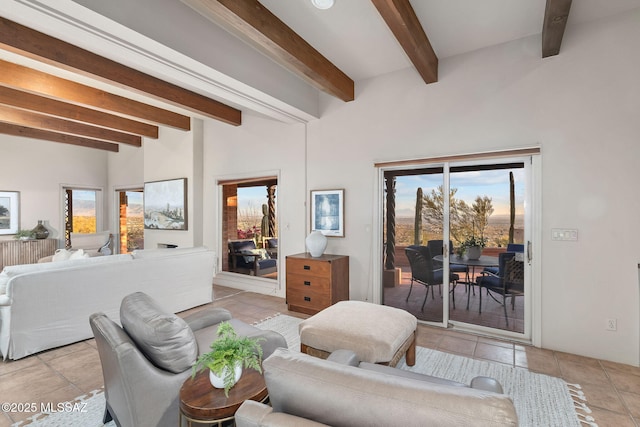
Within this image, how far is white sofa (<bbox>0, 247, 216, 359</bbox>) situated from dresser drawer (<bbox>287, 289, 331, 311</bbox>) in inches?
60.4

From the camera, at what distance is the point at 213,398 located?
142 centimetres

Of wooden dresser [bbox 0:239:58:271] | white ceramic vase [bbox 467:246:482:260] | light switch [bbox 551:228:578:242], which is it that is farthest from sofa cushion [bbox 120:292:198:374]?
wooden dresser [bbox 0:239:58:271]

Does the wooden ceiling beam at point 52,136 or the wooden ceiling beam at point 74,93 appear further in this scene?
the wooden ceiling beam at point 52,136

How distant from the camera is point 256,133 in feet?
17.6

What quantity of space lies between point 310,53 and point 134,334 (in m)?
3.10

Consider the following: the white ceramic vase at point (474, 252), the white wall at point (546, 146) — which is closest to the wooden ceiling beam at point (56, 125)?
the white wall at point (546, 146)

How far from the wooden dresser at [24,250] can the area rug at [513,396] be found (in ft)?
20.3

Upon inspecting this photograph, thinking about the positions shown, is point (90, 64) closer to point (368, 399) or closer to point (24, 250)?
point (368, 399)

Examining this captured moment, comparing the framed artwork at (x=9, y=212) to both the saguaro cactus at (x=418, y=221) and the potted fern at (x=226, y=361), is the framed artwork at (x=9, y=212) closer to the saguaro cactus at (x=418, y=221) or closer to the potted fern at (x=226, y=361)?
the potted fern at (x=226, y=361)

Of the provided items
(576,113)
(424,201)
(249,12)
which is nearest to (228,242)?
(424,201)

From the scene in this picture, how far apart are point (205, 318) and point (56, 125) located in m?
5.74

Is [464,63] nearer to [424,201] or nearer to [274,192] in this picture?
[424,201]

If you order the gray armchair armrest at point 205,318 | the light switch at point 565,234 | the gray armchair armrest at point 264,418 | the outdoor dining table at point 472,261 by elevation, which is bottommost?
the gray armchair armrest at point 205,318

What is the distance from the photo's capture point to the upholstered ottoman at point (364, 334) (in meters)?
2.19
